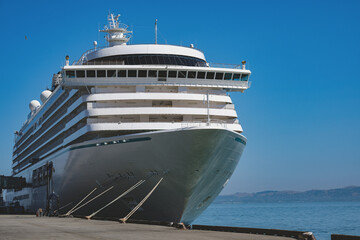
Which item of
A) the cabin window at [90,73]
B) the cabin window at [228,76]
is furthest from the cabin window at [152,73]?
the cabin window at [228,76]

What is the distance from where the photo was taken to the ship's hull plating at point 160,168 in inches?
831

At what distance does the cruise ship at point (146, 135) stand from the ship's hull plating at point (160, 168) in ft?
0.15

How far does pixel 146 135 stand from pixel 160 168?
1.62 meters

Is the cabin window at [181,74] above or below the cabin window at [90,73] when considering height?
below

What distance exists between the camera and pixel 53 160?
95.7 feet

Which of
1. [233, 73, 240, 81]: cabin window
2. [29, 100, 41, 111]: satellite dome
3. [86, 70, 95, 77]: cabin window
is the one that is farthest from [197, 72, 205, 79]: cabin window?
[29, 100, 41, 111]: satellite dome

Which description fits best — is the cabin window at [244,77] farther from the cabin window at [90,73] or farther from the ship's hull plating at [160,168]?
the cabin window at [90,73]

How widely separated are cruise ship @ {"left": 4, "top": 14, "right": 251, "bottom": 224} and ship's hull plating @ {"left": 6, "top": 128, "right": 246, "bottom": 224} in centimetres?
5

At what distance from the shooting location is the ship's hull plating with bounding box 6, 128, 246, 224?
2111 cm

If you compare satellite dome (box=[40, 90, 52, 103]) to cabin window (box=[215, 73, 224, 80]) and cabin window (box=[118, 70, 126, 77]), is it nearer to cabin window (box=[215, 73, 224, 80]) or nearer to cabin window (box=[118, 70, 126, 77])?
cabin window (box=[118, 70, 126, 77])

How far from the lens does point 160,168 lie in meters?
21.8

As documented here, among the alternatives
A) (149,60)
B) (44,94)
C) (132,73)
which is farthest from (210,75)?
(44,94)

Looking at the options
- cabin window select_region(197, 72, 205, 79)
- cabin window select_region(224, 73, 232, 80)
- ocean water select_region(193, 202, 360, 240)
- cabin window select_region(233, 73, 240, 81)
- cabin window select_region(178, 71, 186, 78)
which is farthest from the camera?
ocean water select_region(193, 202, 360, 240)

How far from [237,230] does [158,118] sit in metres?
10.5
